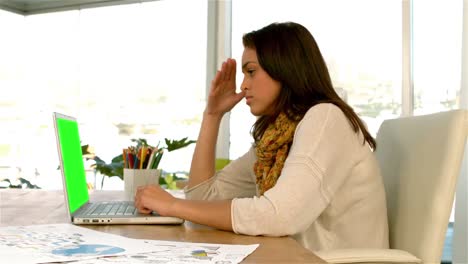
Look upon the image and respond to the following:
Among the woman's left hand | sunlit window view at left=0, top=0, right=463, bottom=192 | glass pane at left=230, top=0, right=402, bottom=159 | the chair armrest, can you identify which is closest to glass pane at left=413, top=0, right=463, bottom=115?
sunlit window view at left=0, top=0, right=463, bottom=192

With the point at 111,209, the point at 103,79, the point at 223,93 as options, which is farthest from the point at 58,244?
the point at 103,79

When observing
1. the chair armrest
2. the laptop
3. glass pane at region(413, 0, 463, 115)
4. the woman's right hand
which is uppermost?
glass pane at region(413, 0, 463, 115)

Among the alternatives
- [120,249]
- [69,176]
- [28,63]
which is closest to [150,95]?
[28,63]

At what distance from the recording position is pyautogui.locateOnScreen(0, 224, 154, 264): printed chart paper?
0.82 m

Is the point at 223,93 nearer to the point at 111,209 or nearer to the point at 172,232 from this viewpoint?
the point at 111,209

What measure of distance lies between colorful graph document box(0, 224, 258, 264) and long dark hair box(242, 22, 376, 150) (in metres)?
0.55

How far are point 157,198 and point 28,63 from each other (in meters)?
4.75

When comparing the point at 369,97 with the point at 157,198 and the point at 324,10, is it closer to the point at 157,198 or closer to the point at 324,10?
the point at 324,10

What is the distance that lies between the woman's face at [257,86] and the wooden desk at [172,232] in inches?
14.8

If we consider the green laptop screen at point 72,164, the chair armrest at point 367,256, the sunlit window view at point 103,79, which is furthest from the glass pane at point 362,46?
the chair armrest at point 367,256

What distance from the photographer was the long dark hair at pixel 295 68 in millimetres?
1455

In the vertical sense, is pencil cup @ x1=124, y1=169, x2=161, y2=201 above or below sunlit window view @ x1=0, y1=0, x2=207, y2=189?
below

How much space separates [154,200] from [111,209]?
7.5 inches

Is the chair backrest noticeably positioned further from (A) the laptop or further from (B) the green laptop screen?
(B) the green laptop screen
